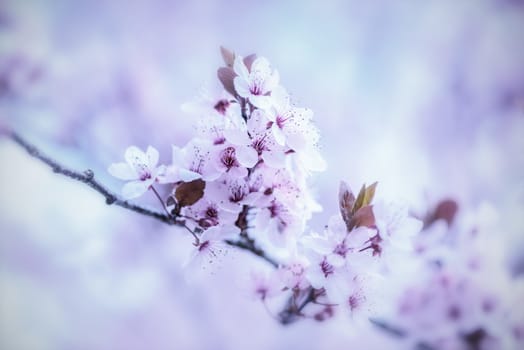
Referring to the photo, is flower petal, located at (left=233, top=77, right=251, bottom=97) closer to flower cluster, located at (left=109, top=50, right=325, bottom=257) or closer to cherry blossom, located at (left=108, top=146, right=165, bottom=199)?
flower cluster, located at (left=109, top=50, right=325, bottom=257)

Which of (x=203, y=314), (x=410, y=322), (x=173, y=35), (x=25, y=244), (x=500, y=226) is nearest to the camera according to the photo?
(x=410, y=322)

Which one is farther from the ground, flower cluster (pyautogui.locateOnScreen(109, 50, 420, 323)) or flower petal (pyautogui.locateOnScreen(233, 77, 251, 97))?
flower petal (pyautogui.locateOnScreen(233, 77, 251, 97))

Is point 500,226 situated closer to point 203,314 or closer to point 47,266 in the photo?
point 203,314

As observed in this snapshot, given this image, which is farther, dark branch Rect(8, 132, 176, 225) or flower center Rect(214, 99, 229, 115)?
flower center Rect(214, 99, 229, 115)

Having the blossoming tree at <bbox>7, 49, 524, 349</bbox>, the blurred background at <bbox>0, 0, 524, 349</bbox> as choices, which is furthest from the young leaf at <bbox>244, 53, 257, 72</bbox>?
the blurred background at <bbox>0, 0, 524, 349</bbox>

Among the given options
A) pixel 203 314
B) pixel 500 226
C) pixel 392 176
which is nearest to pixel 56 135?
pixel 203 314

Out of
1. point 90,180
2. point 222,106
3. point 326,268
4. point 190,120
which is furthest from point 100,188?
point 190,120
